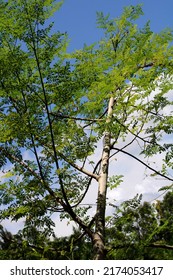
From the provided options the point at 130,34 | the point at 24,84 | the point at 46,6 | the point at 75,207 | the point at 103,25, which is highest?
the point at 103,25

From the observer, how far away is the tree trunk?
565 cm

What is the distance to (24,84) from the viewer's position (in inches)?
207

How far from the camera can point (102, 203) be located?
6.16 meters

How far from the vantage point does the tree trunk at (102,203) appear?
5.65m

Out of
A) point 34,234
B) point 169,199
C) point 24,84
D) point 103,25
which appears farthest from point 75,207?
point 169,199

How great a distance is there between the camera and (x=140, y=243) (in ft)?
17.8

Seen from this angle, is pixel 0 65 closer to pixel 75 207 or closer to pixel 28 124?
pixel 28 124

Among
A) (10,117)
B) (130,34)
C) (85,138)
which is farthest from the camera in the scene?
(130,34)

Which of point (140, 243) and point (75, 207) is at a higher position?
point (75, 207)

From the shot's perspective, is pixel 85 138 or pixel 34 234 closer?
pixel 34 234

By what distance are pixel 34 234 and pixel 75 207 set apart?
3.73 feet

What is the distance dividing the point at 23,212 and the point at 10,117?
1.46 meters

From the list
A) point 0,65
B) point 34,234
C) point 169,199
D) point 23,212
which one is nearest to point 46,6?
point 0,65
